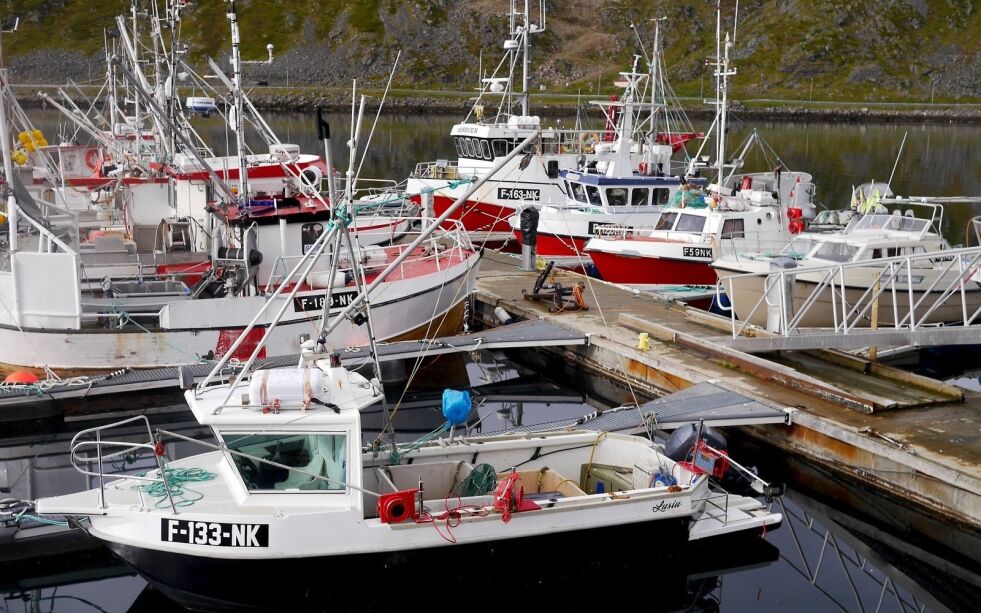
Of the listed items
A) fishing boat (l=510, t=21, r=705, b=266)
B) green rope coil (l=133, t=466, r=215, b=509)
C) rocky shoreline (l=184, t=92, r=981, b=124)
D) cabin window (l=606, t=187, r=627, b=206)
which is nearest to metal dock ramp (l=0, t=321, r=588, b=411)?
green rope coil (l=133, t=466, r=215, b=509)

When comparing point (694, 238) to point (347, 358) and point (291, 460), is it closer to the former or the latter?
point (347, 358)

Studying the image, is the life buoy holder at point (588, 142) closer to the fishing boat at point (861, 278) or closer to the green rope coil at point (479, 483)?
the fishing boat at point (861, 278)

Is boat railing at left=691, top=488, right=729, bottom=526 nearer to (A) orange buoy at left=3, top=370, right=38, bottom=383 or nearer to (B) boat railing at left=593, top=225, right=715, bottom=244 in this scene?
(A) orange buoy at left=3, top=370, right=38, bottom=383

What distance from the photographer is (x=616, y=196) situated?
3042 cm

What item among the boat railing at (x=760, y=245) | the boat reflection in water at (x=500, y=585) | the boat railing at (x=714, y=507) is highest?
the boat railing at (x=760, y=245)

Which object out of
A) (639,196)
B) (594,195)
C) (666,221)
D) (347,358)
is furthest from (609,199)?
(347,358)

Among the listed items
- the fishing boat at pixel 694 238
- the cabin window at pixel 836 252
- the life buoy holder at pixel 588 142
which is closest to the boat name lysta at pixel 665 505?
the cabin window at pixel 836 252

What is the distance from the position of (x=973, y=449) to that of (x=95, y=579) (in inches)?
450

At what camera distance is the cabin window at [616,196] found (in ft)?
99.5

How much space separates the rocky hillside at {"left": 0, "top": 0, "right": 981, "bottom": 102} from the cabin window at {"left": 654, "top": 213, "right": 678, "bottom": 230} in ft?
263

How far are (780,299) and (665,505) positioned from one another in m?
7.45

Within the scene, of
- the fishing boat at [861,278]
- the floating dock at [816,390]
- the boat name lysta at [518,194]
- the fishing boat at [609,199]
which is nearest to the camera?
the floating dock at [816,390]

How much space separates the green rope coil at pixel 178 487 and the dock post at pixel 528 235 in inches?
557

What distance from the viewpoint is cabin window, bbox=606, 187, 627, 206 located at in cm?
3033
